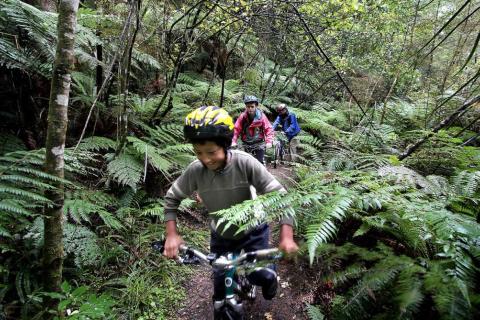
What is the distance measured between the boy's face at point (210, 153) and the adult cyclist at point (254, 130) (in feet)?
14.0

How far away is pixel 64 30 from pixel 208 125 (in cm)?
145

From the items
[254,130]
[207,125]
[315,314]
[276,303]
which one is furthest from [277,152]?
[207,125]

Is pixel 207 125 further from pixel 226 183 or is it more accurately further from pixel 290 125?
pixel 290 125

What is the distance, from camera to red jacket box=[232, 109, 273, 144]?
22.5 ft

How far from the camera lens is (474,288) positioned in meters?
1.38

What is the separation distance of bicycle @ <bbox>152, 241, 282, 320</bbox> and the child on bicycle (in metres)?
0.10

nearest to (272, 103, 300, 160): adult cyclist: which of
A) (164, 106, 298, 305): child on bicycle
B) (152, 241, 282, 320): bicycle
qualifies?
(152, 241, 282, 320): bicycle

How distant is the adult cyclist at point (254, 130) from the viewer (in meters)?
6.79

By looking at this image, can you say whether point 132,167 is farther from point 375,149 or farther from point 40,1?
point 375,149

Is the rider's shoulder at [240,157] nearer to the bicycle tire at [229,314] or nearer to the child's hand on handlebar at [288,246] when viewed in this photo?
the child's hand on handlebar at [288,246]

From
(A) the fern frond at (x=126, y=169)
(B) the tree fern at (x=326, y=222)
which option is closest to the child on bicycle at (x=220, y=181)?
(B) the tree fern at (x=326, y=222)

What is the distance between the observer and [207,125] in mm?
2270

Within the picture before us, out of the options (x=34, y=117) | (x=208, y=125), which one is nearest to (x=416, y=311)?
(x=208, y=125)

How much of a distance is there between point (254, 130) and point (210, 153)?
15.4 ft
